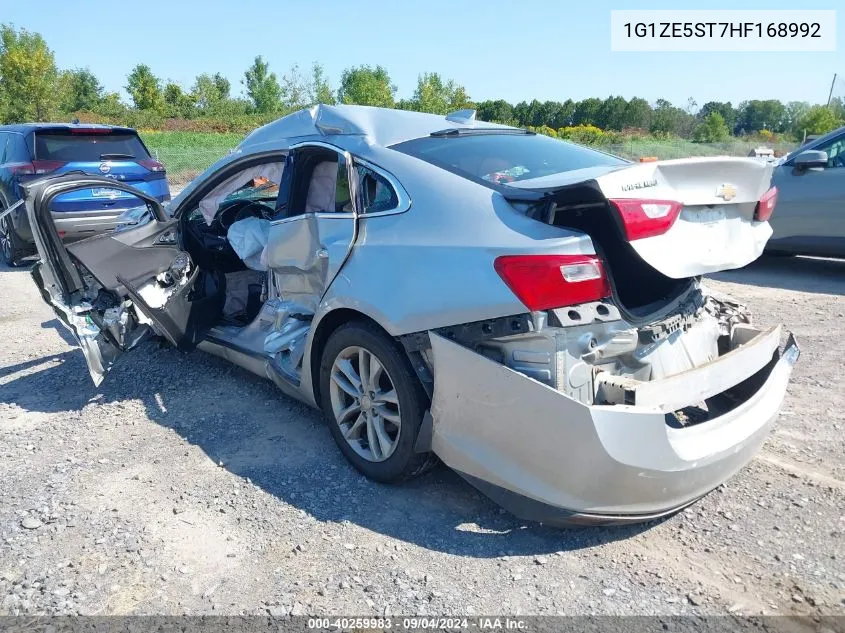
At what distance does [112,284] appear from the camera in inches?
163

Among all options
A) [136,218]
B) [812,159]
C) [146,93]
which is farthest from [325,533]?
[146,93]

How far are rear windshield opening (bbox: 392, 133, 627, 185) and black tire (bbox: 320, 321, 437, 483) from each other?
84 cm

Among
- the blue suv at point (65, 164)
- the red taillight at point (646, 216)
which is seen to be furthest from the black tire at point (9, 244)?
the red taillight at point (646, 216)

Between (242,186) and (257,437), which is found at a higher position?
(242,186)

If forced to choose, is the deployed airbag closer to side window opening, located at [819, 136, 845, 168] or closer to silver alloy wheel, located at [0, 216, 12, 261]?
silver alloy wheel, located at [0, 216, 12, 261]

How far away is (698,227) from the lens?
2684mm

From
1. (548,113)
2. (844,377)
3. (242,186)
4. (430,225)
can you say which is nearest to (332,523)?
(430,225)

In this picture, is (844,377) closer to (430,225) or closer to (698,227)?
(698,227)

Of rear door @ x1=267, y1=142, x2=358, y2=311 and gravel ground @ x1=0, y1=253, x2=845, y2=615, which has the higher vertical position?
rear door @ x1=267, y1=142, x2=358, y2=311

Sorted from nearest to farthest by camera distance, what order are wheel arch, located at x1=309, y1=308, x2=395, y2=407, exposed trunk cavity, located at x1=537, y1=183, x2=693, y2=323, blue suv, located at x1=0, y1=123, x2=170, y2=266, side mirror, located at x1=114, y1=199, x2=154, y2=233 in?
exposed trunk cavity, located at x1=537, y1=183, x2=693, y2=323 < wheel arch, located at x1=309, y1=308, x2=395, y2=407 < side mirror, located at x1=114, y1=199, x2=154, y2=233 < blue suv, located at x1=0, y1=123, x2=170, y2=266

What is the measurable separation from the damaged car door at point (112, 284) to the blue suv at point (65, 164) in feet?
13.8

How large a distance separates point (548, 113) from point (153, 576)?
7652 centimetres

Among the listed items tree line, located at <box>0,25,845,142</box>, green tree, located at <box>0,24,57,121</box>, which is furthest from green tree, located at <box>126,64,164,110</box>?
green tree, located at <box>0,24,57,121</box>

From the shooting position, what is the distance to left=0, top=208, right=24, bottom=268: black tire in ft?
28.5
